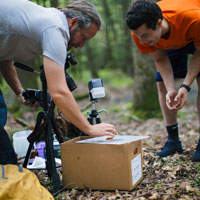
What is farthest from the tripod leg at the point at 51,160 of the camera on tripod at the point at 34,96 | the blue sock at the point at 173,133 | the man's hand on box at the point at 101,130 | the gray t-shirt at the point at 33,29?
the blue sock at the point at 173,133

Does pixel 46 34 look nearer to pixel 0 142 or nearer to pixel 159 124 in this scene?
pixel 0 142

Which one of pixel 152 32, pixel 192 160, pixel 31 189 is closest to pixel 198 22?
pixel 152 32

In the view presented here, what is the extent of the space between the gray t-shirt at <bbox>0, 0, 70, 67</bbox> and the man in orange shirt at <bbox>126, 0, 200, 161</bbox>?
872 millimetres

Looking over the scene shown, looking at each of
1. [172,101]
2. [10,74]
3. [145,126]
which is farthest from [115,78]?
[10,74]

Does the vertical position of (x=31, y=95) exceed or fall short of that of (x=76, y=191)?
it exceeds it

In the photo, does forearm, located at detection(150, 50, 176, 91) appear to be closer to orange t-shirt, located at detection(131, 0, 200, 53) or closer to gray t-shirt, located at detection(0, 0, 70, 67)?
orange t-shirt, located at detection(131, 0, 200, 53)

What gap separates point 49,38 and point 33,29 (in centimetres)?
16

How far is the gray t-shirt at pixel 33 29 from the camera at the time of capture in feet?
6.30

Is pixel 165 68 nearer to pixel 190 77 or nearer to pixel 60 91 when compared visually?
pixel 190 77

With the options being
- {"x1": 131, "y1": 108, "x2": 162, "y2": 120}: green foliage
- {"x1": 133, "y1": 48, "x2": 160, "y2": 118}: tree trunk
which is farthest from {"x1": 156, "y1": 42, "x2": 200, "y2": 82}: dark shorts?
{"x1": 131, "y1": 108, "x2": 162, "y2": 120}: green foliage

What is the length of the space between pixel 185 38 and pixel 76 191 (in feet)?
6.10

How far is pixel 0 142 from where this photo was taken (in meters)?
2.19

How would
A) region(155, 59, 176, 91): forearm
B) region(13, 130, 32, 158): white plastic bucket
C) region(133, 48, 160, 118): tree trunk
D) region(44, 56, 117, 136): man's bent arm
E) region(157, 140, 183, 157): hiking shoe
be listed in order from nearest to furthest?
region(44, 56, 117, 136): man's bent arm → region(155, 59, 176, 91): forearm → region(157, 140, 183, 157): hiking shoe → region(13, 130, 32, 158): white plastic bucket → region(133, 48, 160, 118): tree trunk

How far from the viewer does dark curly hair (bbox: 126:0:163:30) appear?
2523 millimetres
